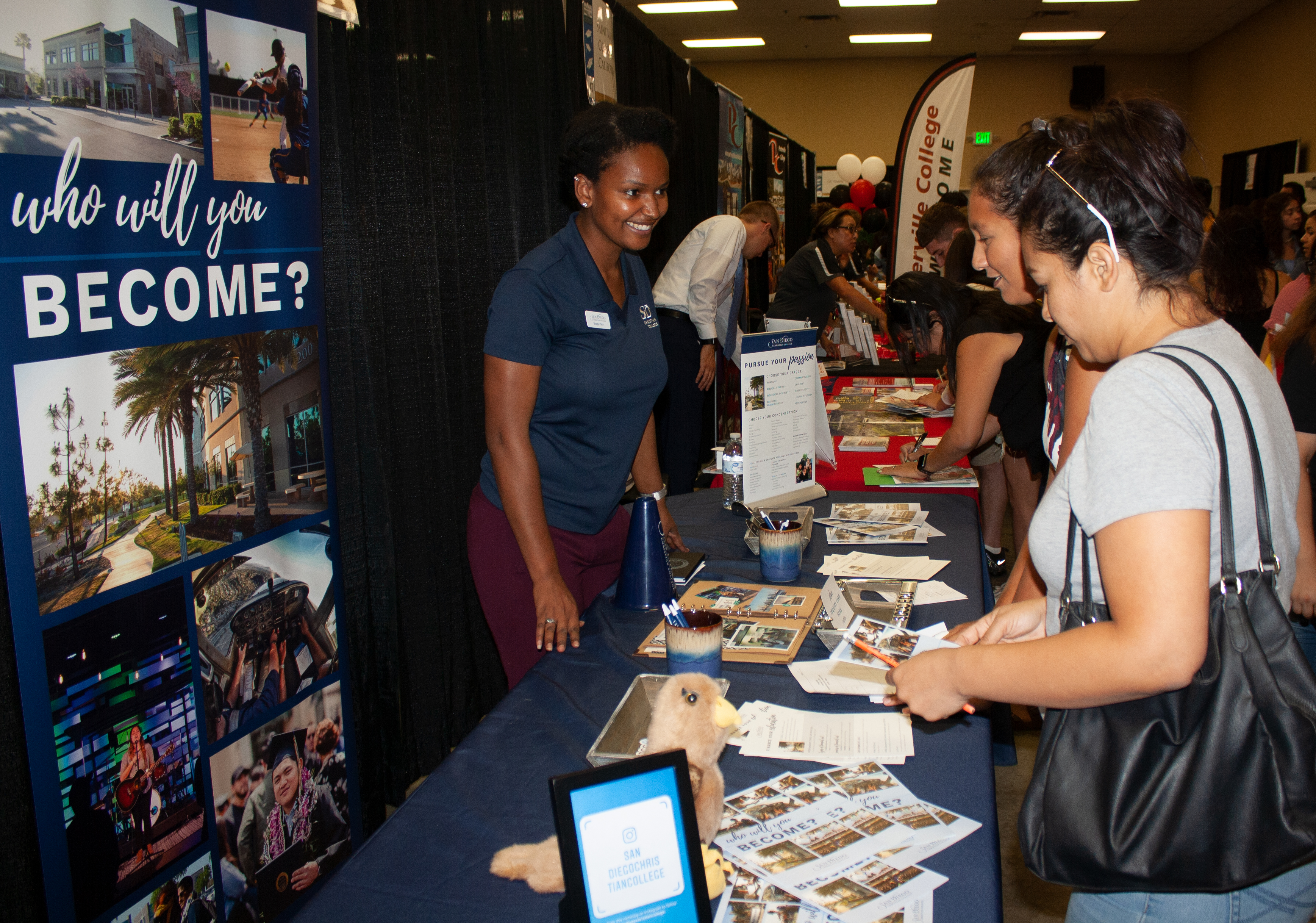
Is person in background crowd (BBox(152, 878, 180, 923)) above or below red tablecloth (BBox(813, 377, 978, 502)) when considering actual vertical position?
below

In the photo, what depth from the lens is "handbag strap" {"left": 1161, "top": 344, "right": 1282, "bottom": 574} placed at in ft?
2.58

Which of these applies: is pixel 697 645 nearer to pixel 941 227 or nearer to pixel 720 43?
pixel 941 227

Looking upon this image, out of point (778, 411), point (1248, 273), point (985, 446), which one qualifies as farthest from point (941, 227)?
point (778, 411)

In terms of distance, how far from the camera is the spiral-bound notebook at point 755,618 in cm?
143

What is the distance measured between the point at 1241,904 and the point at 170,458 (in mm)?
1515

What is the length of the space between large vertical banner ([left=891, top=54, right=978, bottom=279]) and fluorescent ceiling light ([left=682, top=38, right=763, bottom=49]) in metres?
4.31

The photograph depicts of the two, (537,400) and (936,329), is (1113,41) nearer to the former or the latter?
(936,329)

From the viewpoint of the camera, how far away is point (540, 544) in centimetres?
161

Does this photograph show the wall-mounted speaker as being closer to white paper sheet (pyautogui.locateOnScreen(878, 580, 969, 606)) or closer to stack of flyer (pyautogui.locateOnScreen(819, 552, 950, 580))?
stack of flyer (pyautogui.locateOnScreen(819, 552, 950, 580))

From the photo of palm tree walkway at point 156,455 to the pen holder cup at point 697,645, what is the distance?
2.65ft

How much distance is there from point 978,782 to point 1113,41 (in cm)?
1189

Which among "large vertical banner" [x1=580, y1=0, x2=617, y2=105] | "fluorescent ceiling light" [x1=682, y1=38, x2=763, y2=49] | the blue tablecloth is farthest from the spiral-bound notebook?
"fluorescent ceiling light" [x1=682, y1=38, x2=763, y2=49]

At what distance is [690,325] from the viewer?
15.1 ft

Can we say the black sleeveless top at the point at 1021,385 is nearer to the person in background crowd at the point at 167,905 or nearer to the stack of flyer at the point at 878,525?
the stack of flyer at the point at 878,525
